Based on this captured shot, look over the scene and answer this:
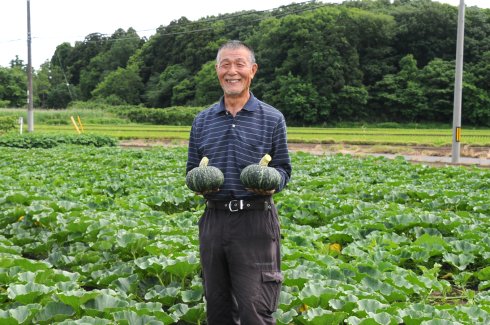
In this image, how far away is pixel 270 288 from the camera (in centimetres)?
329

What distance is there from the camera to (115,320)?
11.6 ft

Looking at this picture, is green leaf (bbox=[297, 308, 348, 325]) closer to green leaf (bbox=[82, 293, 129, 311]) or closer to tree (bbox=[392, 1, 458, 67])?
green leaf (bbox=[82, 293, 129, 311])

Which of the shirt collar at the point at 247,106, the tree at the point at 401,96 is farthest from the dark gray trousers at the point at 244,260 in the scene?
the tree at the point at 401,96

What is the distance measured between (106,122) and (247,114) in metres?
53.6

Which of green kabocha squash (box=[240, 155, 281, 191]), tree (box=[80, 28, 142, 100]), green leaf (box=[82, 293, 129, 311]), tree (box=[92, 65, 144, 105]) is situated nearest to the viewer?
green kabocha squash (box=[240, 155, 281, 191])

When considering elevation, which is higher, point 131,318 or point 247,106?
point 247,106

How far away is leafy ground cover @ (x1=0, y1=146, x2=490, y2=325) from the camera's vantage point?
3906 millimetres

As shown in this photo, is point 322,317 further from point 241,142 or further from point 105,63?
point 105,63

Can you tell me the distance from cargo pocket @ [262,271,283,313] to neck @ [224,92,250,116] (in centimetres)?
97

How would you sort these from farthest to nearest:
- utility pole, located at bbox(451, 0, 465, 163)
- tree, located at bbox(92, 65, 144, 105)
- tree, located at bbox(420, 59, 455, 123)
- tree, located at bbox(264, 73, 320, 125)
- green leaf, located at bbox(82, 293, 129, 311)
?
tree, located at bbox(92, 65, 144, 105)
tree, located at bbox(264, 73, 320, 125)
tree, located at bbox(420, 59, 455, 123)
utility pole, located at bbox(451, 0, 465, 163)
green leaf, located at bbox(82, 293, 129, 311)

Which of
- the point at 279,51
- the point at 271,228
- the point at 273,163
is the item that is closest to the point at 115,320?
the point at 271,228

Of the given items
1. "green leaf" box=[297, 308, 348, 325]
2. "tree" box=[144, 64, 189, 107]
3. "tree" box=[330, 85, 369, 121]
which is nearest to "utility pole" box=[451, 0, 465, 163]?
"green leaf" box=[297, 308, 348, 325]

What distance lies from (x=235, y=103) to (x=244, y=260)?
0.93 metres

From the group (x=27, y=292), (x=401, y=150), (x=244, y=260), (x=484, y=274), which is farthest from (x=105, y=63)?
(x=244, y=260)
